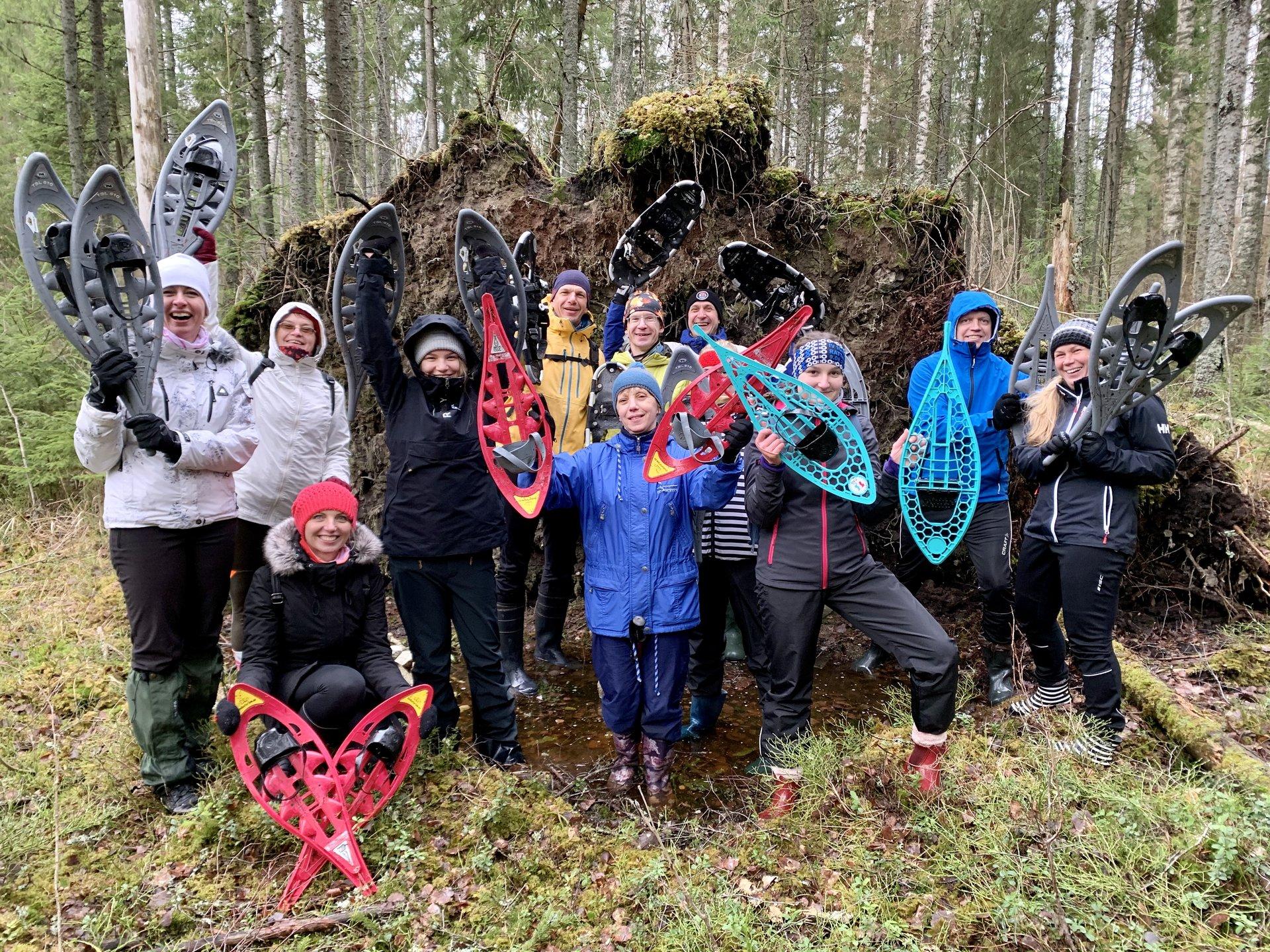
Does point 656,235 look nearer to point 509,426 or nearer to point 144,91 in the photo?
point 509,426

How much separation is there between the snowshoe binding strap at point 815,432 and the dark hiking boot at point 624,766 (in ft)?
5.22

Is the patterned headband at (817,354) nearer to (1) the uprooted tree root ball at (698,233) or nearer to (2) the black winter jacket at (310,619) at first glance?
(2) the black winter jacket at (310,619)

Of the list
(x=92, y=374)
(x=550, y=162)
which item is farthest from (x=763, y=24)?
(x=92, y=374)

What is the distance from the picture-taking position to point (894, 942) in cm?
233

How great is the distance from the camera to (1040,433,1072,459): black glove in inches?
130

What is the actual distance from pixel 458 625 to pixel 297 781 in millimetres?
928

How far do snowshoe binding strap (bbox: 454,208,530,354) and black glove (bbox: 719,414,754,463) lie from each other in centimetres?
124

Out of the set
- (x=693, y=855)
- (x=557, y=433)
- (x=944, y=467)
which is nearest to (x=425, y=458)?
(x=557, y=433)

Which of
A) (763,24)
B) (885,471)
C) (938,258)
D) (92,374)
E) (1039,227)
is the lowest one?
(885,471)

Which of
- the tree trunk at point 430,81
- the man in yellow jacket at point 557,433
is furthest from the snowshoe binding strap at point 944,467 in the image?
the tree trunk at point 430,81

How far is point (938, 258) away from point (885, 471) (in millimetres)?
3582

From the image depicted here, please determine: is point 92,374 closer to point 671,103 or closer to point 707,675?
point 707,675

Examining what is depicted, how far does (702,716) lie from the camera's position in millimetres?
3992

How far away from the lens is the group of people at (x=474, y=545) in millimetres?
3014
